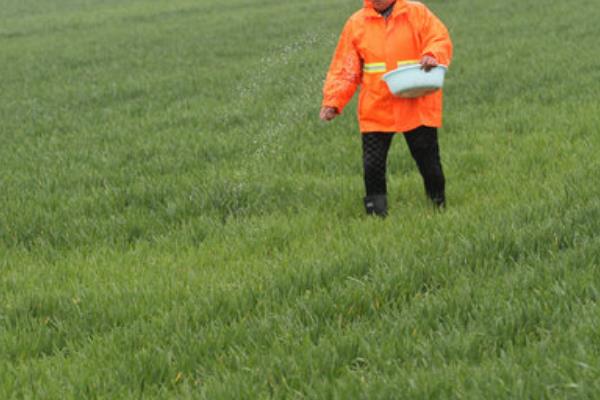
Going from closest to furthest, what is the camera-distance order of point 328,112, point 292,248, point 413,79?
point 292,248, point 413,79, point 328,112

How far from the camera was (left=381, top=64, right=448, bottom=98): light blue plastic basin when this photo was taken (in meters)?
5.07

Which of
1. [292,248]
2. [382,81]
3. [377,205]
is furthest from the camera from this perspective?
[377,205]

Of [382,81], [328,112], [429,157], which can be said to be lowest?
[429,157]

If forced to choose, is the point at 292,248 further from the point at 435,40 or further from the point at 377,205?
the point at 435,40

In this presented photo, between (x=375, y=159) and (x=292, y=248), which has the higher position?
(x=375, y=159)

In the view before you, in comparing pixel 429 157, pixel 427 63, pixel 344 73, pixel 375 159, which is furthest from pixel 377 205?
pixel 427 63

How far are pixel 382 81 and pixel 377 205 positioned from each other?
0.78 meters

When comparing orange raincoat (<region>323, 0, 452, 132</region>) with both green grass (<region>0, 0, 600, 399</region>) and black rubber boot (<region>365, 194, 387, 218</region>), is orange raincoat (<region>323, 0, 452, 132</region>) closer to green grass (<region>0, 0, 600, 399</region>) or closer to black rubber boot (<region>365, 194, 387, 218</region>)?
black rubber boot (<region>365, 194, 387, 218</region>)

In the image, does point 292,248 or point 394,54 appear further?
point 394,54

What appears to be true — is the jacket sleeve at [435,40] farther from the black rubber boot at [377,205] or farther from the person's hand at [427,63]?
the black rubber boot at [377,205]

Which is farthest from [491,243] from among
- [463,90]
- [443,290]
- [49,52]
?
[49,52]

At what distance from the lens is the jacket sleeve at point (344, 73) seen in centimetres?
557

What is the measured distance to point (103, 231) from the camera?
5.71 m

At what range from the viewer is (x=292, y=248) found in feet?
16.0
